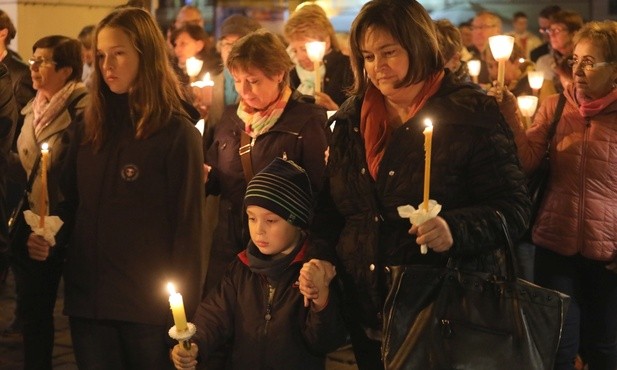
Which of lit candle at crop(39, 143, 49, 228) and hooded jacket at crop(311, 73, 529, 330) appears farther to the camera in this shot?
lit candle at crop(39, 143, 49, 228)

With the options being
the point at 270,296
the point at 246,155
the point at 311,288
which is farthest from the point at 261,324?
the point at 246,155

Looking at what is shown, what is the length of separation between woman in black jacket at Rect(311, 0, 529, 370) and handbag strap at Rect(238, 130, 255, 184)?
1.52 m

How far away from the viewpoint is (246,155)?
5543 millimetres

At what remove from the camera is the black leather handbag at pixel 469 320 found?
345cm

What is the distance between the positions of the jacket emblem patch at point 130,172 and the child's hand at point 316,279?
1.02 metres

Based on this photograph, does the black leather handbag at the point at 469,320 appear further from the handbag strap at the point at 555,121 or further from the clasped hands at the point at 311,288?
the handbag strap at the point at 555,121

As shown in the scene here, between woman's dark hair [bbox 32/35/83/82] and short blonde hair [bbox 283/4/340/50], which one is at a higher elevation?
woman's dark hair [bbox 32/35/83/82]

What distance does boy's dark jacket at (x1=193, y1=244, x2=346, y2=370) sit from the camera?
4.16 meters

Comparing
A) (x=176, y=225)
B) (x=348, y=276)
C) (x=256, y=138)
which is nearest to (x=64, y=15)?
(x=256, y=138)

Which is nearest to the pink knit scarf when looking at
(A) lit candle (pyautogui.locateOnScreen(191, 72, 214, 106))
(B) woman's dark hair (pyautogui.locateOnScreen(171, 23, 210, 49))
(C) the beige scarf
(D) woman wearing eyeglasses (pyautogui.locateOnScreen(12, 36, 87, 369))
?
(C) the beige scarf

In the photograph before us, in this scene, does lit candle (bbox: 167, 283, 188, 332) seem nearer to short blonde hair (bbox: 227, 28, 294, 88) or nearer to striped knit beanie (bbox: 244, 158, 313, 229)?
striped knit beanie (bbox: 244, 158, 313, 229)

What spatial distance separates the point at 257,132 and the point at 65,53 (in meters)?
1.63

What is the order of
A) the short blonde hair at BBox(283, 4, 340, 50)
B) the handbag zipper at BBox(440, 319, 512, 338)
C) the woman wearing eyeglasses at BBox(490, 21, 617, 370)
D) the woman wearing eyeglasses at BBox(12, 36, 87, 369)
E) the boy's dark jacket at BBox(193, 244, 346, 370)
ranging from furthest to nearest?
the short blonde hair at BBox(283, 4, 340, 50), the woman wearing eyeglasses at BBox(12, 36, 87, 369), the woman wearing eyeglasses at BBox(490, 21, 617, 370), the boy's dark jacket at BBox(193, 244, 346, 370), the handbag zipper at BBox(440, 319, 512, 338)

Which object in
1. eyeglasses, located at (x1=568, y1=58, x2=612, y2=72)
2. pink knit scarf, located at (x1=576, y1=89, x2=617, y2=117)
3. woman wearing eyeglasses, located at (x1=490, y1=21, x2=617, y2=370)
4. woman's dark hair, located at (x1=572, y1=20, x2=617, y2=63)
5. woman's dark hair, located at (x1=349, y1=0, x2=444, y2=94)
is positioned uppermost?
woman's dark hair, located at (x1=349, y1=0, x2=444, y2=94)
